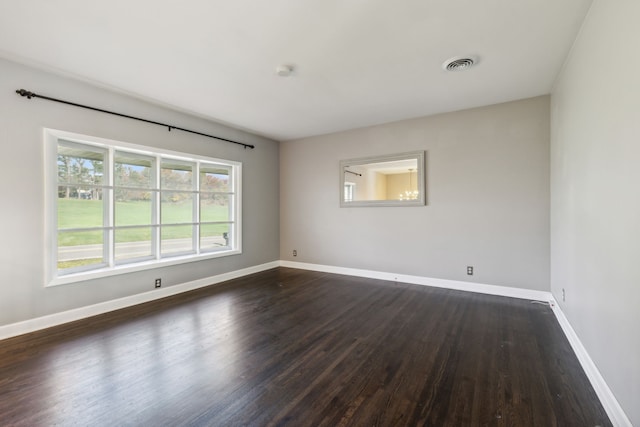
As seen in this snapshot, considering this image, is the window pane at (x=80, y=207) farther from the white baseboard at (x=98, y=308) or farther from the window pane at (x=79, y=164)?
the white baseboard at (x=98, y=308)

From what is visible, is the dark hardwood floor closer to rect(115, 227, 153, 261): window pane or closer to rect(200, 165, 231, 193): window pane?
rect(115, 227, 153, 261): window pane

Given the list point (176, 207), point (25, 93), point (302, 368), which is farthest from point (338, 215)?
point (25, 93)

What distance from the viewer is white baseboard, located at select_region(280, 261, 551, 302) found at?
3576mm

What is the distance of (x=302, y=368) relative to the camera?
208 centimetres

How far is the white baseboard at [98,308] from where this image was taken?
2.66 metres

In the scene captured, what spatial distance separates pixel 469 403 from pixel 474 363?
1.75ft

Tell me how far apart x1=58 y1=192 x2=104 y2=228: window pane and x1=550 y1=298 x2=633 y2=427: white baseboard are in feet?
15.6

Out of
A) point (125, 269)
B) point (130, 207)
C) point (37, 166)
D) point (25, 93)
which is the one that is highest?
point (25, 93)

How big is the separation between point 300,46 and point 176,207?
3.00 metres

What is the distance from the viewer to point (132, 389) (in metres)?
1.84

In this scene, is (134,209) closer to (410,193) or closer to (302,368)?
(302,368)

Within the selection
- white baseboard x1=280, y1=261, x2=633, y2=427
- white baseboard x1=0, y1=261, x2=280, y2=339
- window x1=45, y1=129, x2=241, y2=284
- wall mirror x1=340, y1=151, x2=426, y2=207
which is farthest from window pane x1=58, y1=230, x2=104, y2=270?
wall mirror x1=340, y1=151, x2=426, y2=207

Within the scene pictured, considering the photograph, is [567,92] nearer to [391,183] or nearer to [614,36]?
[614,36]

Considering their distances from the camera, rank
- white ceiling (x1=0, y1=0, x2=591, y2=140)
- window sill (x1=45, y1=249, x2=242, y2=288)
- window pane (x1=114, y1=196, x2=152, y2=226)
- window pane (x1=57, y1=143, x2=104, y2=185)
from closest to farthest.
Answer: white ceiling (x1=0, y1=0, x2=591, y2=140)
window sill (x1=45, y1=249, x2=242, y2=288)
window pane (x1=57, y1=143, x2=104, y2=185)
window pane (x1=114, y1=196, x2=152, y2=226)
